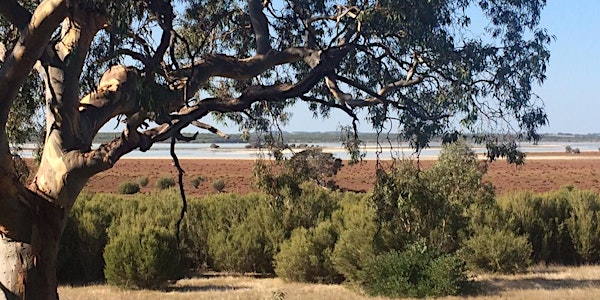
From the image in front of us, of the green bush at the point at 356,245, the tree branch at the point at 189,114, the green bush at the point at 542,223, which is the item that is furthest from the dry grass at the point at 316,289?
the tree branch at the point at 189,114

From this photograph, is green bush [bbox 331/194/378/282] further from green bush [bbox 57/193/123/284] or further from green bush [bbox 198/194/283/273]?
green bush [bbox 57/193/123/284]

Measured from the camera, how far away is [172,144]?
28.8 feet

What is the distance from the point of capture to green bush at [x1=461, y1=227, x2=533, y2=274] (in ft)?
59.4

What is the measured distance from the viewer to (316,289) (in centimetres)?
1655

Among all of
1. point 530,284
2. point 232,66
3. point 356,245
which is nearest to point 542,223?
point 530,284

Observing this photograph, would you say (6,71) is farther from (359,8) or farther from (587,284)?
(587,284)

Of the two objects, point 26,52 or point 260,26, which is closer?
point 26,52

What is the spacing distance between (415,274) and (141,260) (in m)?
5.70

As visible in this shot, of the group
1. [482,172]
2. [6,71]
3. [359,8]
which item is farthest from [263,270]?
[6,71]

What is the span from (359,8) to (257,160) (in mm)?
2673

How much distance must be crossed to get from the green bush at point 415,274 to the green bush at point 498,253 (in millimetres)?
2701

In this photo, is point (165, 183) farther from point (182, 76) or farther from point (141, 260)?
point (182, 76)

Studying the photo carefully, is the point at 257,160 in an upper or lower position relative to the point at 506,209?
upper

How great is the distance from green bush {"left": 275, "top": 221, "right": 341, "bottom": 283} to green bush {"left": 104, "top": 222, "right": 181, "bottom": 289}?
7.77 feet
